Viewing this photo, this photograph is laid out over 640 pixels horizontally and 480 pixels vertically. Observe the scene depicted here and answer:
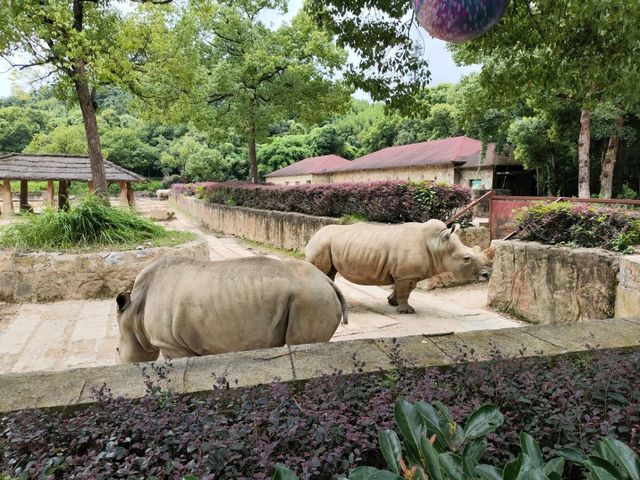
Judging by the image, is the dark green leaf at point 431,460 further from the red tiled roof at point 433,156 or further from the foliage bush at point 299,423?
the red tiled roof at point 433,156

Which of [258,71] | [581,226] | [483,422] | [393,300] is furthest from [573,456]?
[258,71]

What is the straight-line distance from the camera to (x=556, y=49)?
452cm

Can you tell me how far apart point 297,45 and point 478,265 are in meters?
15.2

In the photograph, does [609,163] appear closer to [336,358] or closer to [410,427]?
[336,358]

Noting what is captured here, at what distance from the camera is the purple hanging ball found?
7.90 ft

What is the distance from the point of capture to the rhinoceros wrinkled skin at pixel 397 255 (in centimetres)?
578

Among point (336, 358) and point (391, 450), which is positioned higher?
point (391, 450)

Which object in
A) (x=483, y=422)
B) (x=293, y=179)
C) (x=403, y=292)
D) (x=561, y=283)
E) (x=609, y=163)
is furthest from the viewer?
(x=293, y=179)

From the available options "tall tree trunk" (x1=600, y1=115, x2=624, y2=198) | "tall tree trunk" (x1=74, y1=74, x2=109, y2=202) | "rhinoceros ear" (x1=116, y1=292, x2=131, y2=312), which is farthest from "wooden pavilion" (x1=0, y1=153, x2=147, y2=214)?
"tall tree trunk" (x1=600, y1=115, x2=624, y2=198)

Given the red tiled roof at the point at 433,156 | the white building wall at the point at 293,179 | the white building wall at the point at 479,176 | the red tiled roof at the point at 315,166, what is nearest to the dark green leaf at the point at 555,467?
the white building wall at the point at 479,176

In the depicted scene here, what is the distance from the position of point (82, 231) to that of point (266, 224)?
7179 millimetres

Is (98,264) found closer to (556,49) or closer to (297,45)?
(556,49)

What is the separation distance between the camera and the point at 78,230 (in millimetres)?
7332

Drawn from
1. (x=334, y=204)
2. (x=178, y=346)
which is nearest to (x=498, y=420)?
(x=178, y=346)
